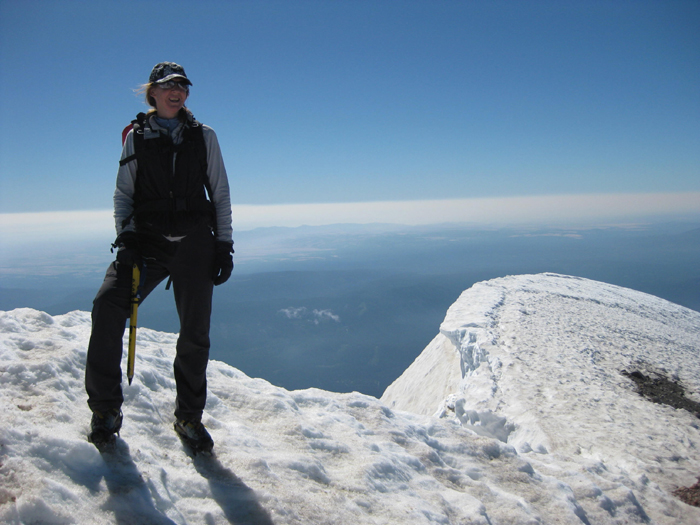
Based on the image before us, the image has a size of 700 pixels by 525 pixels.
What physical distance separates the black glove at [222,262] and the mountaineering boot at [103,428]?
4.85ft

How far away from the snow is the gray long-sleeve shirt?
1970 mm

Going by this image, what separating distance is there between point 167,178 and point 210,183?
1.34ft

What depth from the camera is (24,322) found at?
5.49 m

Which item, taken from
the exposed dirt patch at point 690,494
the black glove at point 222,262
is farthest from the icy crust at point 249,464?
the black glove at point 222,262

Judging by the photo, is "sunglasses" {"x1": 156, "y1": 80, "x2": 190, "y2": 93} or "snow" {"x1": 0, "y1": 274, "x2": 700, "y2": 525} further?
"sunglasses" {"x1": 156, "y1": 80, "x2": 190, "y2": 93}

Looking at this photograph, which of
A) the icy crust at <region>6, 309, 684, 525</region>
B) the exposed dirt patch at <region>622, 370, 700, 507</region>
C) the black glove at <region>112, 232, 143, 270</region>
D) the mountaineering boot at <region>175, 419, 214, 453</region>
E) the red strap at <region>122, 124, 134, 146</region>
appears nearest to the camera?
the icy crust at <region>6, 309, 684, 525</region>

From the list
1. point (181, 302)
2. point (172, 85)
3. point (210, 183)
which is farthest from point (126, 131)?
point (181, 302)

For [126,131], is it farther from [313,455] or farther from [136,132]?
[313,455]

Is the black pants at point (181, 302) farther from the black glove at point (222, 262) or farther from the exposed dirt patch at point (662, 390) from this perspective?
the exposed dirt patch at point (662, 390)

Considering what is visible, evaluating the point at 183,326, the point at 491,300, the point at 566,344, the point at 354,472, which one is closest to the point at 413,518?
the point at 354,472

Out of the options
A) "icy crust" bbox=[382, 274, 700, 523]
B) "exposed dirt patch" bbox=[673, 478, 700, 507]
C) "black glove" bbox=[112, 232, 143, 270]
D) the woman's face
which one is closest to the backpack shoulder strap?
the woman's face

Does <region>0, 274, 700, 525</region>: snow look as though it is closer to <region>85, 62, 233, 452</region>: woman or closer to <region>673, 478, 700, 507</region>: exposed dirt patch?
<region>673, 478, 700, 507</region>: exposed dirt patch

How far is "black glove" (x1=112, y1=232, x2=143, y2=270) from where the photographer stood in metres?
3.16

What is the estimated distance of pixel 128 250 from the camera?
126 inches
